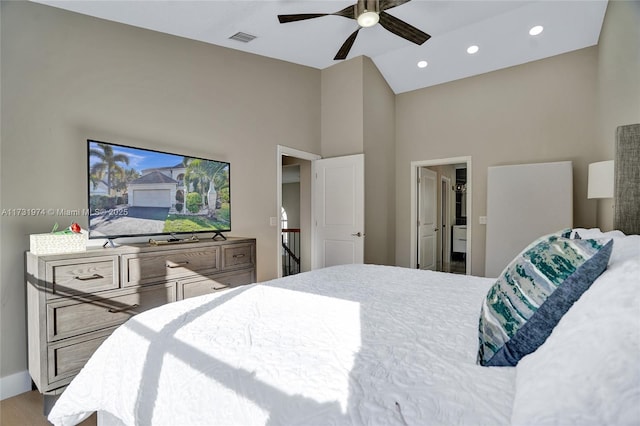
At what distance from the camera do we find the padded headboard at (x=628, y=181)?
1660mm

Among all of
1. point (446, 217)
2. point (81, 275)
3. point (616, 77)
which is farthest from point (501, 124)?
point (81, 275)

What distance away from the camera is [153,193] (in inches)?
108

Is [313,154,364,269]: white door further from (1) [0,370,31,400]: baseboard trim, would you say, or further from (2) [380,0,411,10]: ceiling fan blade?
(1) [0,370,31,400]: baseboard trim

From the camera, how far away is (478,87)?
14.8 feet

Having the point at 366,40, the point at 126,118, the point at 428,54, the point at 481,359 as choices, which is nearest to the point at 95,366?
the point at 481,359

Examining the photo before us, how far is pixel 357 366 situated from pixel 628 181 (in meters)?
1.84

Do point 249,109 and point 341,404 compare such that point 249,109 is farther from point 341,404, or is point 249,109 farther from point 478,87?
point 341,404

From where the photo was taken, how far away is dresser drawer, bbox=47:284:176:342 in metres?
1.95

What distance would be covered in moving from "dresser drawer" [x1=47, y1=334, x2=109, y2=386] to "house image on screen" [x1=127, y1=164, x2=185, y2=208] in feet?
3.53

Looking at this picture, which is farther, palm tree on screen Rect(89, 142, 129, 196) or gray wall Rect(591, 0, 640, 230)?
palm tree on screen Rect(89, 142, 129, 196)

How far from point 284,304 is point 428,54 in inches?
165

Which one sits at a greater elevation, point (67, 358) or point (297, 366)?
point (297, 366)

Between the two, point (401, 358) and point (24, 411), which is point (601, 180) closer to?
point (401, 358)

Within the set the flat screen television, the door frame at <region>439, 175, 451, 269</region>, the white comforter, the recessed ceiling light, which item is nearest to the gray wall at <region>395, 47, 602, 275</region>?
the recessed ceiling light
